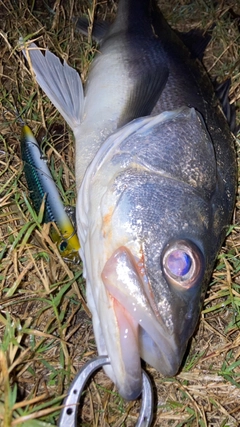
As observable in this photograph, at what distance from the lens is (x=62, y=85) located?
3.18 m

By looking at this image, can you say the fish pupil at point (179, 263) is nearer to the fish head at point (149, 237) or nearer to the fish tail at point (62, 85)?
the fish head at point (149, 237)

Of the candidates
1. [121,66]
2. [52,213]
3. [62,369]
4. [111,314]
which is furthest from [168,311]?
[121,66]

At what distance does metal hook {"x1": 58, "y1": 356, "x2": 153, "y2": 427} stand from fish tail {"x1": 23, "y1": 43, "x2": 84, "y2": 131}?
150cm

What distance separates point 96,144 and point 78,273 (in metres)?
0.78

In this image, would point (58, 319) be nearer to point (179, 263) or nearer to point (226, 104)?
point (179, 263)

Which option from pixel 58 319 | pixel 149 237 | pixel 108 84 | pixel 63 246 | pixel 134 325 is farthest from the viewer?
pixel 108 84

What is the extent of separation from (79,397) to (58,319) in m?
0.55

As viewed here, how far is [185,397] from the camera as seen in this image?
2.94 metres

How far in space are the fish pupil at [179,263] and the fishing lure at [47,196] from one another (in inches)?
33.6

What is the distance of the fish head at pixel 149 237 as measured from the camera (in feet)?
7.21

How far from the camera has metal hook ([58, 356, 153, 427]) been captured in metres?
2.27

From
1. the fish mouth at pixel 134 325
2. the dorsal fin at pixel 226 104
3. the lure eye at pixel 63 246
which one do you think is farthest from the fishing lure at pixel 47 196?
the dorsal fin at pixel 226 104

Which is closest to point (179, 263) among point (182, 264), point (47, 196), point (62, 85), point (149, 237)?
point (182, 264)

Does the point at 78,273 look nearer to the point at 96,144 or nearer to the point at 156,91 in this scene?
the point at 96,144
